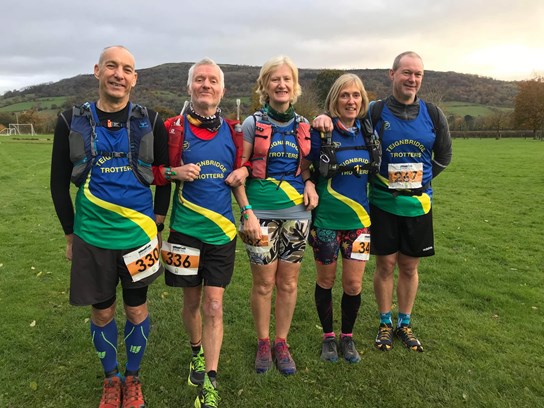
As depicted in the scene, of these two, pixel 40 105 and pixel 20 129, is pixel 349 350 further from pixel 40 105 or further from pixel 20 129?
pixel 40 105

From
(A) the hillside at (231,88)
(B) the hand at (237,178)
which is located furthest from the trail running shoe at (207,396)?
(A) the hillside at (231,88)

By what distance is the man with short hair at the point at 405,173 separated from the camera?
12.8 ft

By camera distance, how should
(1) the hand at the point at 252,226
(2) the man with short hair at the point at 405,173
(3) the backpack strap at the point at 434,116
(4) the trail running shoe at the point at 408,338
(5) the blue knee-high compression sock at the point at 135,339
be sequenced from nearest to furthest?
(5) the blue knee-high compression sock at the point at 135,339 → (1) the hand at the point at 252,226 → (2) the man with short hair at the point at 405,173 → (3) the backpack strap at the point at 434,116 → (4) the trail running shoe at the point at 408,338

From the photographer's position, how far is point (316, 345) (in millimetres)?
4250

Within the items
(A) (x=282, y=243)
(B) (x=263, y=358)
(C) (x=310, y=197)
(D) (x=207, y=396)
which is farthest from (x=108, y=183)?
(B) (x=263, y=358)

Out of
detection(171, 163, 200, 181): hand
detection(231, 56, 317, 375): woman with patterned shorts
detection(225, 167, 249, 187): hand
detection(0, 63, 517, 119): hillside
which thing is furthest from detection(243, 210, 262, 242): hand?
detection(0, 63, 517, 119): hillside

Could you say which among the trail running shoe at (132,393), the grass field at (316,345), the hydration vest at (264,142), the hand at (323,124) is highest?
the hand at (323,124)

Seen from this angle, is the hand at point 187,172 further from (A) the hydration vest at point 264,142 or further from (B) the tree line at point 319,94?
(B) the tree line at point 319,94

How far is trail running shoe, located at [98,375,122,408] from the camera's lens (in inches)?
127

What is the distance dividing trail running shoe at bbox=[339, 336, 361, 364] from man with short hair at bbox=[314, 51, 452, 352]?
33 centimetres

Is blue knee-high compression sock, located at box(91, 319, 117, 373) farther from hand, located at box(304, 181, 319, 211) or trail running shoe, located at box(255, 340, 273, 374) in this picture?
hand, located at box(304, 181, 319, 211)

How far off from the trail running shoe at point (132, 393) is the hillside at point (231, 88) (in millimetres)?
62862

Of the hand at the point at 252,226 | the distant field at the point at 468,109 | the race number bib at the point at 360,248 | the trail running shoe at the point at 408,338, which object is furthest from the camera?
the distant field at the point at 468,109

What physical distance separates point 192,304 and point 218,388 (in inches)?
30.8
